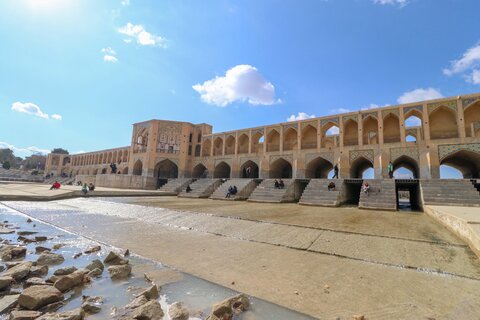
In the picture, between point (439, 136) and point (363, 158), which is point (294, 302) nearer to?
point (363, 158)

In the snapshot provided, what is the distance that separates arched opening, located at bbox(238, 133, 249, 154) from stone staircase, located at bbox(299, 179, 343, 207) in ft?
43.1

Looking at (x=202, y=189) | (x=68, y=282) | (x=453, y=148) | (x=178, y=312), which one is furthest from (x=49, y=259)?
(x=453, y=148)

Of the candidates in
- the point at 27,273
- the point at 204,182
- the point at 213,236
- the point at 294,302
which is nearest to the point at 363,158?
the point at 204,182

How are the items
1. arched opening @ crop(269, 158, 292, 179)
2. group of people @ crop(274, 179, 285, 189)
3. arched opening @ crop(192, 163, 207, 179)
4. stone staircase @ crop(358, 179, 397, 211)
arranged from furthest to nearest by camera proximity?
arched opening @ crop(192, 163, 207, 179), arched opening @ crop(269, 158, 292, 179), group of people @ crop(274, 179, 285, 189), stone staircase @ crop(358, 179, 397, 211)

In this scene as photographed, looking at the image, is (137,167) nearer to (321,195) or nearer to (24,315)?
(321,195)

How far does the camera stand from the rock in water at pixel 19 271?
2.71m

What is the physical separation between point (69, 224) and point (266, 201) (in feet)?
30.5

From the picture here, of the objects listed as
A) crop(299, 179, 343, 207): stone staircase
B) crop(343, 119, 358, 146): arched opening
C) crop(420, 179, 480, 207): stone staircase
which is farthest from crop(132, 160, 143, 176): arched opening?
crop(420, 179, 480, 207): stone staircase

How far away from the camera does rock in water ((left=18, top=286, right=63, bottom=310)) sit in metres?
2.13

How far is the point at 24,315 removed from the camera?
1.94 meters

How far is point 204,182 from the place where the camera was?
783 inches

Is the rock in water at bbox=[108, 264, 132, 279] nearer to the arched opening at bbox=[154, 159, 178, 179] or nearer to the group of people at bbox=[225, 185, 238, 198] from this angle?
the group of people at bbox=[225, 185, 238, 198]

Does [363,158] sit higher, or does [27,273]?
[363,158]

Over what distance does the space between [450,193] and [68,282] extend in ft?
42.8
